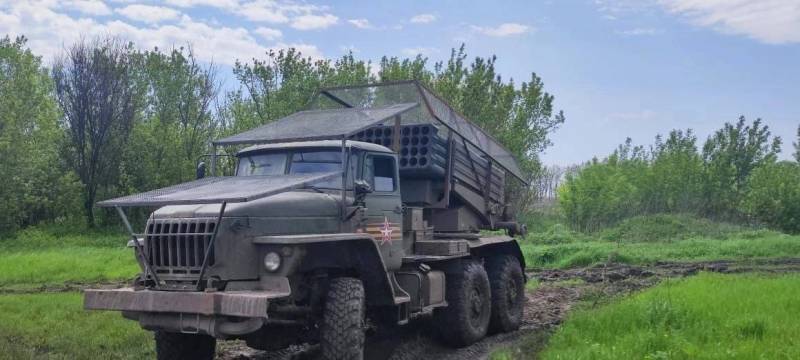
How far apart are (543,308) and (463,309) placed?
417 centimetres

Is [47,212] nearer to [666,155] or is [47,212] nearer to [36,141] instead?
[36,141]

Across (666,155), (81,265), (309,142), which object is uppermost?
(666,155)

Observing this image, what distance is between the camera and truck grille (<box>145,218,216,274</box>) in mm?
6453

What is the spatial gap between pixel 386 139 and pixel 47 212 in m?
28.5

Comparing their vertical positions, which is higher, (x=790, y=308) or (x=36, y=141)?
(x=36, y=141)

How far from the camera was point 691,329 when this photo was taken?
27.2 ft

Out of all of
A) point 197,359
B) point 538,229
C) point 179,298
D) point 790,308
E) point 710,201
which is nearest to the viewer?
point 179,298

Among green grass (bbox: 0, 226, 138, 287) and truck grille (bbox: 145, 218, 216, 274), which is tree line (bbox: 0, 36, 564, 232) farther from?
truck grille (bbox: 145, 218, 216, 274)

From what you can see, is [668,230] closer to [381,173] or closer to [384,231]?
[381,173]

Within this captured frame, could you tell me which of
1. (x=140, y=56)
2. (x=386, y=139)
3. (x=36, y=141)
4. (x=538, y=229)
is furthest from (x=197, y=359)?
(x=538, y=229)

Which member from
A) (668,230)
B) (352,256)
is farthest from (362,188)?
(668,230)

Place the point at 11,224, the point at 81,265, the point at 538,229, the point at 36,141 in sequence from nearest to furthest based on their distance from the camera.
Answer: the point at 81,265 < the point at 11,224 < the point at 36,141 < the point at 538,229

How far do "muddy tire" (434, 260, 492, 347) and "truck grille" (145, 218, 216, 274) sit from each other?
3.89 metres

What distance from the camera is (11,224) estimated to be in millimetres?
29844
